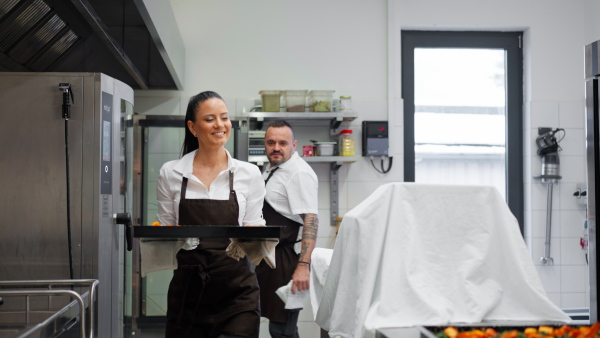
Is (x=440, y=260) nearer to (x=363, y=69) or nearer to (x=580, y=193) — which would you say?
(x=363, y=69)

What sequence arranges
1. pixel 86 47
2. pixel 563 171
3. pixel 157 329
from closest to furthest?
pixel 86 47
pixel 157 329
pixel 563 171

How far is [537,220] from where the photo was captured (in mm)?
5078

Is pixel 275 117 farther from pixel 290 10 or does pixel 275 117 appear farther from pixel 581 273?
pixel 581 273

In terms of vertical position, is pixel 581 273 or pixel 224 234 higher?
A: pixel 224 234

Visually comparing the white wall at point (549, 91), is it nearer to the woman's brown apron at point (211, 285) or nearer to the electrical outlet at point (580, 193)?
the electrical outlet at point (580, 193)

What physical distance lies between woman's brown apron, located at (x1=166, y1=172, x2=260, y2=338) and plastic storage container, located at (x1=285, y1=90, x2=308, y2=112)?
2399 millimetres

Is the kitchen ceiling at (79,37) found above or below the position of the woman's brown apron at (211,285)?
above

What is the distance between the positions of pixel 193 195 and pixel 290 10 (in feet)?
9.75

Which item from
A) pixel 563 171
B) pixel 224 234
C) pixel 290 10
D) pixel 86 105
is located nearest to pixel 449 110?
pixel 563 171

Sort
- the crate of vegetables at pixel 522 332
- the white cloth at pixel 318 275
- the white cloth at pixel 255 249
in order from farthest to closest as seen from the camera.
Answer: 1. the white cloth at pixel 318 275
2. the white cloth at pixel 255 249
3. the crate of vegetables at pixel 522 332

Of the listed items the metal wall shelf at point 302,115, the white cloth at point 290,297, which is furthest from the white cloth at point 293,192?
the metal wall shelf at point 302,115

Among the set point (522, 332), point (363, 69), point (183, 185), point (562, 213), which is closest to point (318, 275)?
point (183, 185)

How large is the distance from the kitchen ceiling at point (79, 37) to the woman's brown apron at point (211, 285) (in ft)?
3.28

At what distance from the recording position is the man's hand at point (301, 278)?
339cm
